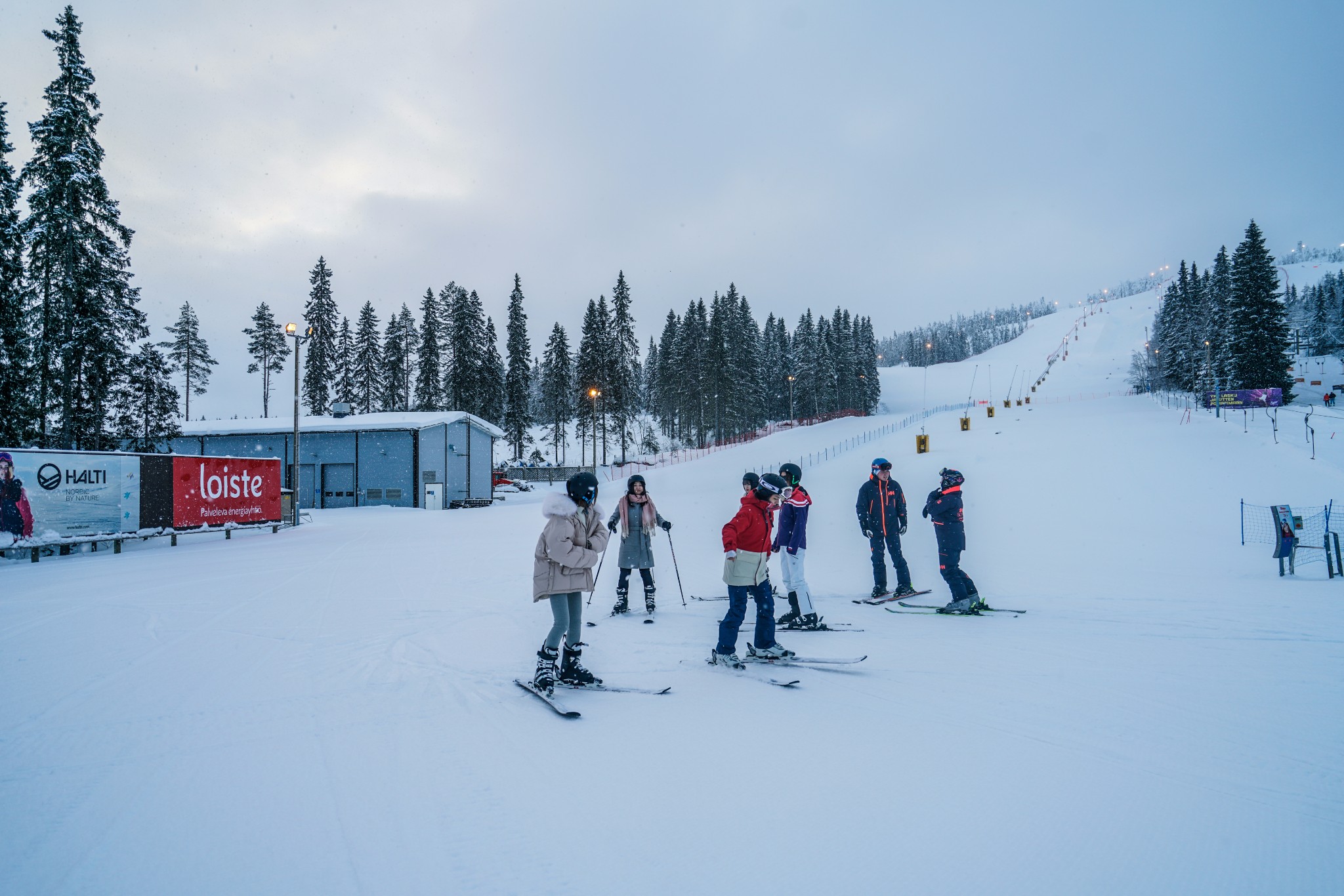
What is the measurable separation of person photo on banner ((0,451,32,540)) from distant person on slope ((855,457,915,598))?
16239mm

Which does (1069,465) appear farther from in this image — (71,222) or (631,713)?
Result: (71,222)

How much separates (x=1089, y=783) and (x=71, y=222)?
28073 mm

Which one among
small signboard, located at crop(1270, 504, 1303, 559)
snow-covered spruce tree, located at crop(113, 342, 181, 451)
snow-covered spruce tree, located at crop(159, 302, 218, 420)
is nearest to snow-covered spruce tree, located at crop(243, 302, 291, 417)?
snow-covered spruce tree, located at crop(159, 302, 218, 420)

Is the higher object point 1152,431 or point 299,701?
point 1152,431

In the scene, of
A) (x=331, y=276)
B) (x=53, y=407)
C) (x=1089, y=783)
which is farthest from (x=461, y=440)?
(x=1089, y=783)

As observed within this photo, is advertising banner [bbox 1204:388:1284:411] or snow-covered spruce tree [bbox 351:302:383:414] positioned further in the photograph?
snow-covered spruce tree [bbox 351:302:383:414]

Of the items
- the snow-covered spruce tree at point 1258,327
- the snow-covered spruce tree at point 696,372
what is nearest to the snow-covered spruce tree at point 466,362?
the snow-covered spruce tree at point 696,372

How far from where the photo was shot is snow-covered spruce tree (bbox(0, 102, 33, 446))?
18.4 metres

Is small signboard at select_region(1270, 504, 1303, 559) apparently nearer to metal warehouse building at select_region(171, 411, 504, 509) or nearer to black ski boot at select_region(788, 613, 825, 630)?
black ski boot at select_region(788, 613, 825, 630)

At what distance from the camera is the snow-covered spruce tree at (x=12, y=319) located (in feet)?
60.4

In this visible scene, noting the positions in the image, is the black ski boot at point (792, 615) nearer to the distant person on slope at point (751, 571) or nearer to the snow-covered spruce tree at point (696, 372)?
the distant person on slope at point (751, 571)

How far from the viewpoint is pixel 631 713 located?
14.4ft

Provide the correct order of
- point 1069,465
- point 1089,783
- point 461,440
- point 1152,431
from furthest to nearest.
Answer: point 461,440 < point 1152,431 < point 1069,465 < point 1089,783

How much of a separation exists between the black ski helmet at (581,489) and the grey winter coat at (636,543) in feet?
10.4
